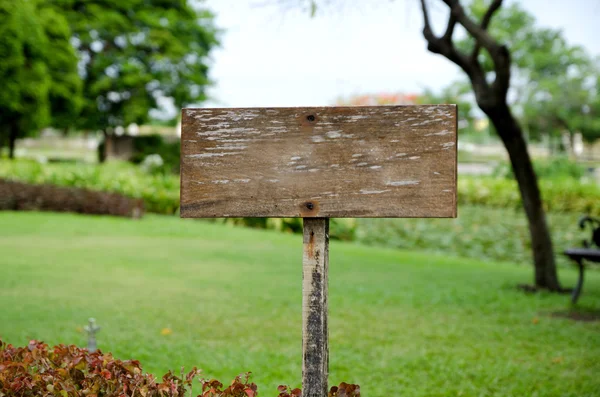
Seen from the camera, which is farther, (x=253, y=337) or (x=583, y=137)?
(x=583, y=137)

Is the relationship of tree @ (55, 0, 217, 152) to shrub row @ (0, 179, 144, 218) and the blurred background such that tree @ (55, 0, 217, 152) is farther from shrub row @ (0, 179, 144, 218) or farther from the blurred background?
shrub row @ (0, 179, 144, 218)

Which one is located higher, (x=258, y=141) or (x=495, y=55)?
(x=495, y=55)

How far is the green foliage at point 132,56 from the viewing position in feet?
97.7

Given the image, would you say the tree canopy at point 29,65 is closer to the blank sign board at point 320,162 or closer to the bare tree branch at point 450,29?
the bare tree branch at point 450,29

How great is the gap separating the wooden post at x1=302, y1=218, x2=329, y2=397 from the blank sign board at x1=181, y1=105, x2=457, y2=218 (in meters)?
0.10

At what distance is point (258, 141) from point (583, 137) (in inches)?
1704

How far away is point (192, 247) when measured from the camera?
11625mm

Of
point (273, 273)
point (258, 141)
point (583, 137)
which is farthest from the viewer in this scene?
point (583, 137)

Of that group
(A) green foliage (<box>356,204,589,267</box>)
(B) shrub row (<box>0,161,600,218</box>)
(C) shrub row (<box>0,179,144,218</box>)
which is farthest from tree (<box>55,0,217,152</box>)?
(A) green foliage (<box>356,204,589,267</box>)

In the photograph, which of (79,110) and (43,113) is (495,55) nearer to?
(43,113)

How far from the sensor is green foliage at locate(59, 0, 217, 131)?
2977 cm

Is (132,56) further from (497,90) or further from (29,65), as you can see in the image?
(497,90)

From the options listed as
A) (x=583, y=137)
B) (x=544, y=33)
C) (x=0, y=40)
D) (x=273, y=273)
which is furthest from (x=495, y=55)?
(x=583, y=137)

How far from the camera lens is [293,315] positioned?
6605 mm
